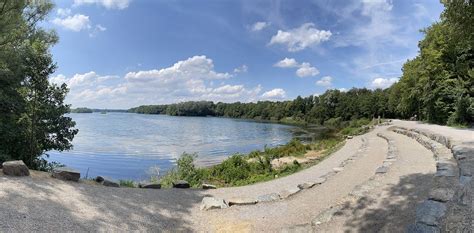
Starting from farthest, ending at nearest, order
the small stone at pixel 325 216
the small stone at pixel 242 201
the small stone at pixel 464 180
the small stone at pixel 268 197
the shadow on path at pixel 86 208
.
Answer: the small stone at pixel 268 197
the small stone at pixel 242 201
the small stone at pixel 464 180
the small stone at pixel 325 216
the shadow on path at pixel 86 208

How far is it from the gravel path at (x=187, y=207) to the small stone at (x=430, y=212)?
32cm

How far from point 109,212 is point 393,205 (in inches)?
221

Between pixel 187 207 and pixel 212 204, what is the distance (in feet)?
1.92

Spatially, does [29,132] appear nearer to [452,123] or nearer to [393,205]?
[393,205]

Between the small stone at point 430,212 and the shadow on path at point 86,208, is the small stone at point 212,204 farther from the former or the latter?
the small stone at point 430,212

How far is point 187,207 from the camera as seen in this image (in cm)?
756

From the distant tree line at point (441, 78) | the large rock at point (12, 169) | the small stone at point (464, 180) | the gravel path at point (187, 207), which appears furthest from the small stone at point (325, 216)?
the distant tree line at point (441, 78)

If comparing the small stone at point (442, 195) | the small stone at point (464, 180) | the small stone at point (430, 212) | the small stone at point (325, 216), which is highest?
the small stone at point (464, 180)

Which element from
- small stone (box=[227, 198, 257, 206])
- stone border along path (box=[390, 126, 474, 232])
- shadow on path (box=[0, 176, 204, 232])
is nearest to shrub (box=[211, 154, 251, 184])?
small stone (box=[227, 198, 257, 206])

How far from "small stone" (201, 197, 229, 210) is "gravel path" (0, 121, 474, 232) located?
0.16 m

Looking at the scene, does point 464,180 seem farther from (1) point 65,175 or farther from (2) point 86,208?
(1) point 65,175

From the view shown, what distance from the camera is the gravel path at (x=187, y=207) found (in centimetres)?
573

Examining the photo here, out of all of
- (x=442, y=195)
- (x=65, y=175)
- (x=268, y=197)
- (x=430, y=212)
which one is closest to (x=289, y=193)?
(x=268, y=197)

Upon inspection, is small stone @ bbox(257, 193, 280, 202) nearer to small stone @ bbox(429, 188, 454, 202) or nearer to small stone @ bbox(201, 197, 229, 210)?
small stone @ bbox(201, 197, 229, 210)
